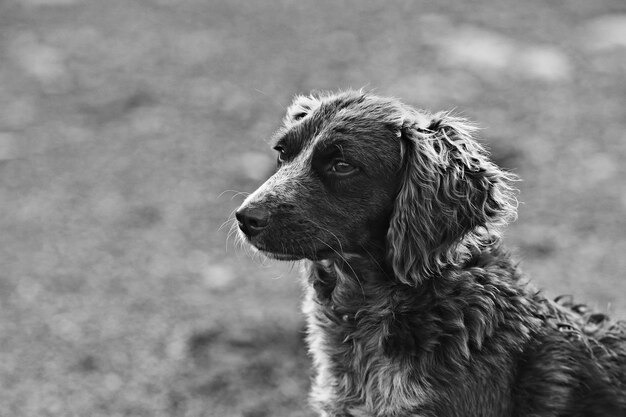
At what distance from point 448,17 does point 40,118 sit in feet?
16.0

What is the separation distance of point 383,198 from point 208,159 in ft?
14.7

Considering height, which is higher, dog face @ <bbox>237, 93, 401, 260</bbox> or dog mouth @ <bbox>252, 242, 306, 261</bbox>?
dog face @ <bbox>237, 93, 401, 260</bbox>

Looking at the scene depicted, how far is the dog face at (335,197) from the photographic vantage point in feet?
12.1

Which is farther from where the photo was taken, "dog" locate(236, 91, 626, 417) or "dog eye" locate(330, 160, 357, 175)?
"dog eye" locate(330, 160, 357, 175)

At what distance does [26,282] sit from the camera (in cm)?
635

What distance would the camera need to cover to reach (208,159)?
7992 millimetres

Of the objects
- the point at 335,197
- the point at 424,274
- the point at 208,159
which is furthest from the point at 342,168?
the point at 208,159

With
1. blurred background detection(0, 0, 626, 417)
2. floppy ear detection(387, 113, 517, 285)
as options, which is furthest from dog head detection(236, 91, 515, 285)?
blurred background detection(0, 0, 626, 417)

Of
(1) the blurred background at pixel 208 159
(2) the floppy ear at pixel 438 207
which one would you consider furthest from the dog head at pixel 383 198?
(1) the blurred background at pixel 208 159

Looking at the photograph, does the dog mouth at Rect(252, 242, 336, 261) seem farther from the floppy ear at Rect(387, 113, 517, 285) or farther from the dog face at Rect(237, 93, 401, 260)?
the floppy ear at Rect(387, 113, 517, 285)

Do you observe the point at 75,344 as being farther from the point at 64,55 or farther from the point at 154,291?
the point at 64,55

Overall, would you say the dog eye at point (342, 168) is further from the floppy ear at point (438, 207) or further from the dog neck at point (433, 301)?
the dog neck at point (433, 301)

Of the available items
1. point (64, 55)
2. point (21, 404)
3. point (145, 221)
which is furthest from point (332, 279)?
point (64, 55)

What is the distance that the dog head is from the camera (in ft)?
11.9
